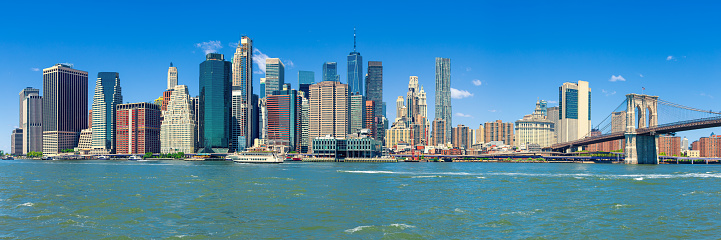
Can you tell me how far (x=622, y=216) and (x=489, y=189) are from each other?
20.2 metres

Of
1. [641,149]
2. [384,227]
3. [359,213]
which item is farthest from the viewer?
[641,149]

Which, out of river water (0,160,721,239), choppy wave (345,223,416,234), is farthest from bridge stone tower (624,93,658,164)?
choppy wave (345,223,416,234)

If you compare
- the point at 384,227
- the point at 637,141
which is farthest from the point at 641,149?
the point at 384,227

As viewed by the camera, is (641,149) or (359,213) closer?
(359,213)

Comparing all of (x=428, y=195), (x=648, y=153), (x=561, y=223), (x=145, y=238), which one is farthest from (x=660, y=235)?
(x=648, y=153)

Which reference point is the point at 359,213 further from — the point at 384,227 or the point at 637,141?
the point at 637,141

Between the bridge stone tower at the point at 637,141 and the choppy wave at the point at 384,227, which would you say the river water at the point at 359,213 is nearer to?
the choppy wave at the point at 384,227

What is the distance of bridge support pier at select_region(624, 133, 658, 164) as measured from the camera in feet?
497

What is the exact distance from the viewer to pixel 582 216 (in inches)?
1427

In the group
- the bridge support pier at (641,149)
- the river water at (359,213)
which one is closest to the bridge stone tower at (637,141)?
the bridge support pier at (641,149)

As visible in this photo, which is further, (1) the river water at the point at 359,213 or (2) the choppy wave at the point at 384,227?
(2) the choppy wave at the point at 384,227

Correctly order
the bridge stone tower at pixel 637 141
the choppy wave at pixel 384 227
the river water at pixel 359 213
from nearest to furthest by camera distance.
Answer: the river water at pixel 359 213 < the choppy wave at pixel 384 227 < the bridge stone tower at pixel 637 141

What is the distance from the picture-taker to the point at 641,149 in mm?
154125

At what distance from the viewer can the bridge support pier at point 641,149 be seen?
5969 inches
